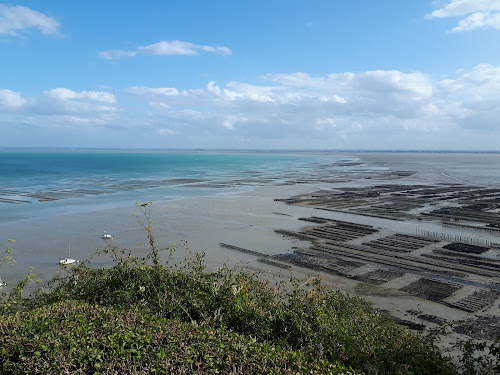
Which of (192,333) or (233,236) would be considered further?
(233,236)

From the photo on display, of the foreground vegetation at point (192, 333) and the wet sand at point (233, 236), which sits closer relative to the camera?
the foreground vegetation at point (192, 333)

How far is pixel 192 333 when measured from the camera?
824 cm

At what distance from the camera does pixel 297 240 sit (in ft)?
99.1

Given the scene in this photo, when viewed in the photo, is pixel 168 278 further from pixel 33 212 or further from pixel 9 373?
pixel 33 212

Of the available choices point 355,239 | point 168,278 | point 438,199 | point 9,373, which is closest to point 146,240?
point 355,239

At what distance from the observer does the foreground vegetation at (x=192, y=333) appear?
7066 mm

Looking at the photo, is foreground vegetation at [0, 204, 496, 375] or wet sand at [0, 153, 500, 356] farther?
wet sand at [0, 153, 500, 356]

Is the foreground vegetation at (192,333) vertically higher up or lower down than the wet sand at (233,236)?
higher up

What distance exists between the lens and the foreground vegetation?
23.2 feet

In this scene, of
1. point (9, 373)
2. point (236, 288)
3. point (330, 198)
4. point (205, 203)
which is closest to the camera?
point (9, 373)

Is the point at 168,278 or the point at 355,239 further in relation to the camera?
the point at 355,239

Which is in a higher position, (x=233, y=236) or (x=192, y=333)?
(x=192, y=333)

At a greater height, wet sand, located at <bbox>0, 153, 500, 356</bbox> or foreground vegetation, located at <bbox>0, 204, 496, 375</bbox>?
foreground vegetation, located at <bbox>0, 204, 496, 375</bbox>

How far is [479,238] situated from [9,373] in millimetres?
32660
